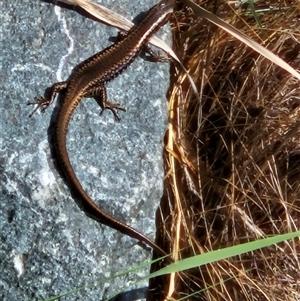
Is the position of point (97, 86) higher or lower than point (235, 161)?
higher

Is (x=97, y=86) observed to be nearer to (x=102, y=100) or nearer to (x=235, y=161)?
(x=102, y=100)

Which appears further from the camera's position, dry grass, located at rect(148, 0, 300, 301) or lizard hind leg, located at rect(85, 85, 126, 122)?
dry grass, located at rect(148, 0, 300, 301)

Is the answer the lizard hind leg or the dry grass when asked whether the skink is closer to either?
the lizard hind leg

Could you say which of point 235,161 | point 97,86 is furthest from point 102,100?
point 235,161

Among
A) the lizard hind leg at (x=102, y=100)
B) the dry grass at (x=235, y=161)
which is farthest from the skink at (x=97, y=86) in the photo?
the dry grass at (x=235, y=161)

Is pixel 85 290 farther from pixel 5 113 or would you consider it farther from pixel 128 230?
pixel 5 113

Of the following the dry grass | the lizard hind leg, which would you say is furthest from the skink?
the dry grass

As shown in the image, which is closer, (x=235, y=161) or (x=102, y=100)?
(x=102, y=100)
